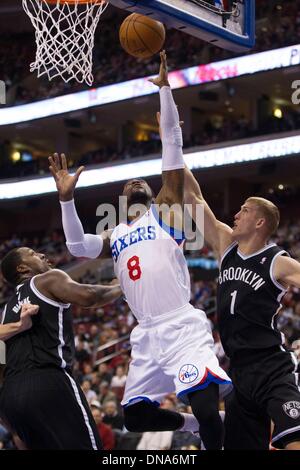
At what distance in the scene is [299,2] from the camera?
23.2 m

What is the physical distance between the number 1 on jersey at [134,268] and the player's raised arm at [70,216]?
379 mm

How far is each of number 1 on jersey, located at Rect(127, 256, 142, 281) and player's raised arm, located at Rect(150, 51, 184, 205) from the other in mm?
392

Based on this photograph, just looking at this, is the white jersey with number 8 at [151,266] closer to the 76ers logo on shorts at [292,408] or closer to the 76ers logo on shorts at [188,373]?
the 76ers logo on shorts at [188,373]

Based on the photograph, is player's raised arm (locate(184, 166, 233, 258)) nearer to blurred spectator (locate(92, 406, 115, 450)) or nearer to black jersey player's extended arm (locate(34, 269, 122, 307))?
black jersey player's extended arm (locate(34, 269, 122, 307))

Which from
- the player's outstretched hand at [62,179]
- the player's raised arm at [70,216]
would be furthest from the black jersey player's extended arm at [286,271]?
the player's outstretched hand at [62,179]

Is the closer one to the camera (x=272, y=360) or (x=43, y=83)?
(x=272, y=360)

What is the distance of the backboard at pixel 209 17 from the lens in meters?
5.27

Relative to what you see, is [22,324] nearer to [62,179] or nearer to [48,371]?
[48,371]

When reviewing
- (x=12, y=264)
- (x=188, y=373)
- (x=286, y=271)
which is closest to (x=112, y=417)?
(x=12, y=264)

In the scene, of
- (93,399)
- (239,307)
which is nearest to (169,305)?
(239,307)

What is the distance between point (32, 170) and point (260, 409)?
69.4 feet

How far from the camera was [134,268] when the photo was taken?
5207 millimetres

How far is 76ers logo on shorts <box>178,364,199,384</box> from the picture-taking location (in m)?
4.89
